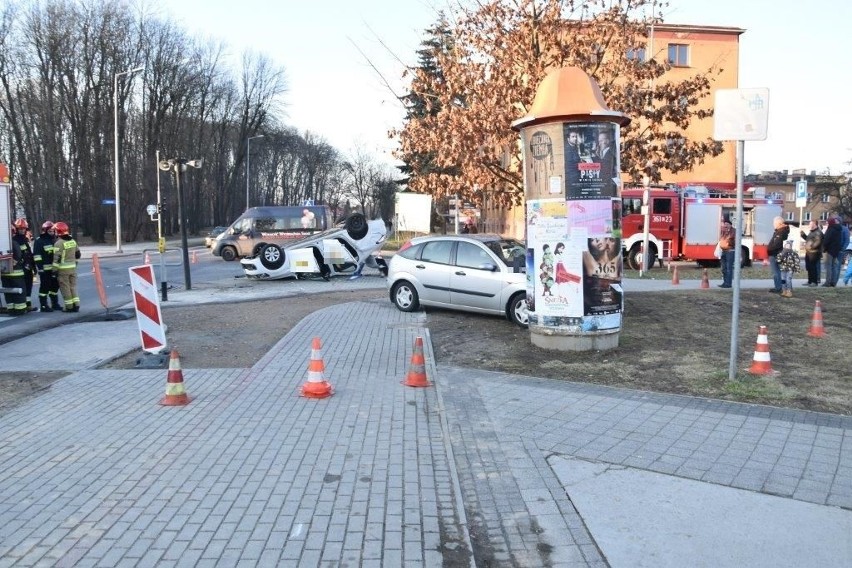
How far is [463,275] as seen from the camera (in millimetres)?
12547

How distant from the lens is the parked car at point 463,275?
11.9 meters

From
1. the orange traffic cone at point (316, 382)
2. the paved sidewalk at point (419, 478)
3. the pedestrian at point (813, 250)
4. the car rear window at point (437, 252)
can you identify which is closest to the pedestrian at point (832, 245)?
the pedestrian at point (813, 250)

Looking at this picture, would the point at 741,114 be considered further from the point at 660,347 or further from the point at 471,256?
the point at 471,256

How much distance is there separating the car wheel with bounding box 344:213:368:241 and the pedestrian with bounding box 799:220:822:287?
1197cm

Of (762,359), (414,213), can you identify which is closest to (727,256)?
(762,359)

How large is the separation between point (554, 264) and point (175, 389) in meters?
4.97

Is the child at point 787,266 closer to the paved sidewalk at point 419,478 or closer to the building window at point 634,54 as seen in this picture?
the building window at point 634,54

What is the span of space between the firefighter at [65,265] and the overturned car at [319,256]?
704cm

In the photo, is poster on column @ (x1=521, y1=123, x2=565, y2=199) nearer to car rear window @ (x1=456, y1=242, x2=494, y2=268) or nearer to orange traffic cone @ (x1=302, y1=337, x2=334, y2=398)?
car rear window @ (x1=456, y1=242, x2=494, y2=268)

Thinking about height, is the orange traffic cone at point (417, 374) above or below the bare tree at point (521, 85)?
below

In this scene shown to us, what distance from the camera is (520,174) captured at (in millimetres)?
13008

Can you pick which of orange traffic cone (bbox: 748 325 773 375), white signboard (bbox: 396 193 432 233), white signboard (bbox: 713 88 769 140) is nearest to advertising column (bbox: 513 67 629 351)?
white signboard (bbox: 713 88 769 140)

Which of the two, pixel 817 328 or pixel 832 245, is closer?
pixel 817 328

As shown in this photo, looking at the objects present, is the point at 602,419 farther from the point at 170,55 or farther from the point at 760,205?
the point at 170,55
